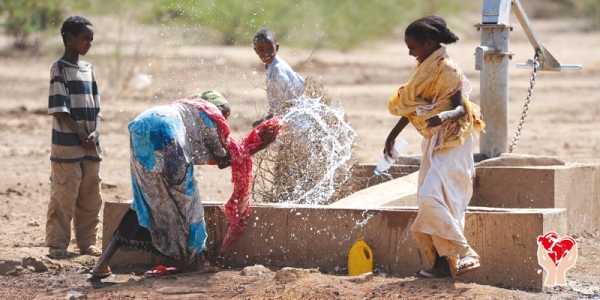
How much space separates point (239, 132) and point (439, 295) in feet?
26.0

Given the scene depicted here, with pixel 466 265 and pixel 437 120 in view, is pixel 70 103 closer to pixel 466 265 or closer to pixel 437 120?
pixel 437 120

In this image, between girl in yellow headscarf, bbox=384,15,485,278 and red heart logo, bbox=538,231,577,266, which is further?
red heart logo, bbox=538,231,577,266

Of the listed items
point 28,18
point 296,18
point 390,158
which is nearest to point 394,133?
point 390,158

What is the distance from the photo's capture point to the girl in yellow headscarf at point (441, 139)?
451 cm

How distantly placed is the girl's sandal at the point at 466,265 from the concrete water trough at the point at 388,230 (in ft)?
1.07

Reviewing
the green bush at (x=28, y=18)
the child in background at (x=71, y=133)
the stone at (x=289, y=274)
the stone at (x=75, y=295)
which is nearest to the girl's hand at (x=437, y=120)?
the stone at (x=289, y=274)

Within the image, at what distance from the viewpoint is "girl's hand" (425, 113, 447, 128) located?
14.3 ft

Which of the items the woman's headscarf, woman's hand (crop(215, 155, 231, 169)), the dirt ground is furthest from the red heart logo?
the woman's headscarf

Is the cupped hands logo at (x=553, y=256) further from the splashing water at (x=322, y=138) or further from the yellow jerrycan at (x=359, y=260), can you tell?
the splashing water at (x=322, y=138)

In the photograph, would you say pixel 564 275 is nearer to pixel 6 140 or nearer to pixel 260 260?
pixel 260 260

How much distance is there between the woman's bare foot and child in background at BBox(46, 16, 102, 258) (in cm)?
119

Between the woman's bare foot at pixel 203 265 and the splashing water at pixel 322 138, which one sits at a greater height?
the splashing water at pixel 322 138

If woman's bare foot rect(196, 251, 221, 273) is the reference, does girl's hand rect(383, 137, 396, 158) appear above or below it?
above

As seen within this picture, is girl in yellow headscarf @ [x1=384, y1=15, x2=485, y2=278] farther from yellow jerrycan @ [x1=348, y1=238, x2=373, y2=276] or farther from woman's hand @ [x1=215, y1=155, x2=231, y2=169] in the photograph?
woman's hand @ [x1=215, y1=155, x2=231, y2=169]
